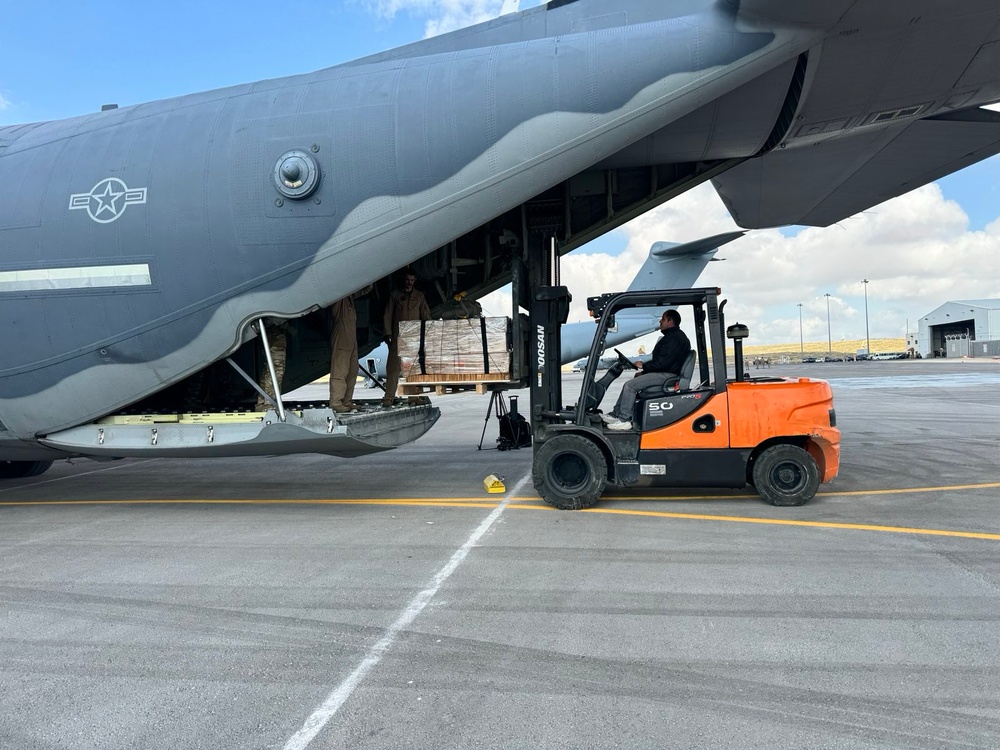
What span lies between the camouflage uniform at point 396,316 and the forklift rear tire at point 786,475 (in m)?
4.46

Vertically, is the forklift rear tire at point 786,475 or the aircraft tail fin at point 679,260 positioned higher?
the aircraft tail fin at point 679,260

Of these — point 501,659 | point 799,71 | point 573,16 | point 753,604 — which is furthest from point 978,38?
point 501,659

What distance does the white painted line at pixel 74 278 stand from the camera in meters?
6.98

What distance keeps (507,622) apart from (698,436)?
361 centimetres

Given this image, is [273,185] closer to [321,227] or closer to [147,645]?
[321,227]

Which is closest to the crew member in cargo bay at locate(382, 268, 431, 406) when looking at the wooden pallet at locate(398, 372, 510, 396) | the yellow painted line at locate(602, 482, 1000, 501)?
the wooden pallet at locate(398, 372, 510, 396)

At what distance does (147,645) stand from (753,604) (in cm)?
388

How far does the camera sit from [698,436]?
22.6 ft

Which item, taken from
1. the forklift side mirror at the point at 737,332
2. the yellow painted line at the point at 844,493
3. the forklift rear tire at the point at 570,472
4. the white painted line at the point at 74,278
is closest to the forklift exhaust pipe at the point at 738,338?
the forklift side mirror at the point at 737,332

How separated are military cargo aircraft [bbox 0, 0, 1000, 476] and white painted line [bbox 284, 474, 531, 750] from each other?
216cm

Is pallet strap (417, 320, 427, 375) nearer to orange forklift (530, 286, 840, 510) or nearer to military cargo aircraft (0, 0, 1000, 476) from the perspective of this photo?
military cargo aircraft (0, 0, 1000, 476)

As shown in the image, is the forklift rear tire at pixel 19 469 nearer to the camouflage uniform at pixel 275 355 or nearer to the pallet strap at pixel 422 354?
the camouflage uniform at pixel 275 355

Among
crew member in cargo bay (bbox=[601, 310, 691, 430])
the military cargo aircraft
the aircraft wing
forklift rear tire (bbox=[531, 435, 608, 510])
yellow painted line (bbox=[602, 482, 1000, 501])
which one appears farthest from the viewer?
the aircraft wing

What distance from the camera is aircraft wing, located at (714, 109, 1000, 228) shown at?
8711mm
